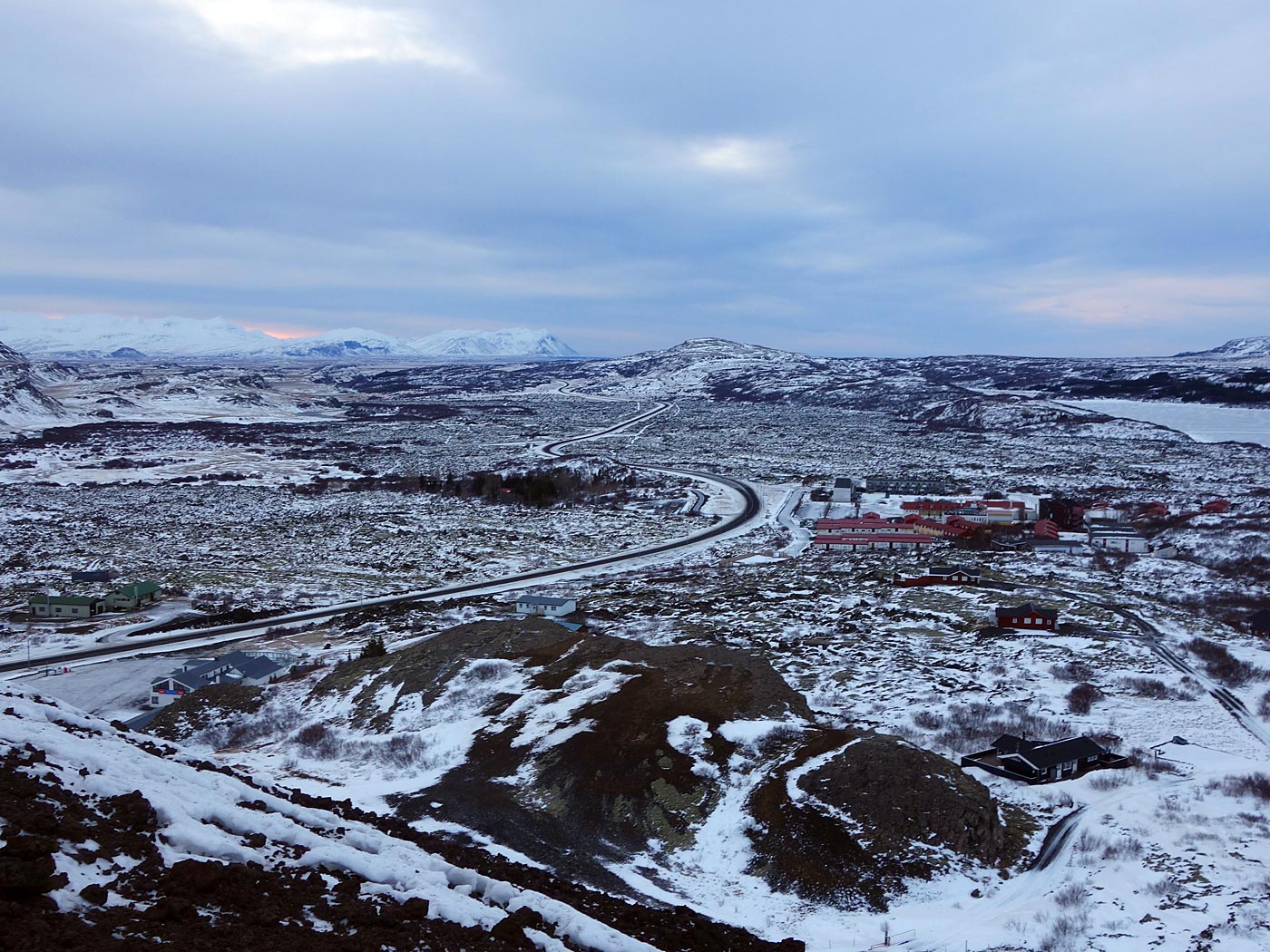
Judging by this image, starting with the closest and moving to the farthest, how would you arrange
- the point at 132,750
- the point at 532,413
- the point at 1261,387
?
the point at 132,750, the point at 1261,387, the point at 532,413

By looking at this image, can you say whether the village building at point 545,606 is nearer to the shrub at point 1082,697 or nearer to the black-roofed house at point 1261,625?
the shrub at point 1082,697

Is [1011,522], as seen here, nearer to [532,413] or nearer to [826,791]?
[826,791]

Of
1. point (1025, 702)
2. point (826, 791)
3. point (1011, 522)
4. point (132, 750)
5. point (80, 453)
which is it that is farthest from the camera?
point (80, 453)

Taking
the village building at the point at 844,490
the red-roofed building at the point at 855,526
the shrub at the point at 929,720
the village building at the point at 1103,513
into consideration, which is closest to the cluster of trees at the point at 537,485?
the village building at the point at 844,490

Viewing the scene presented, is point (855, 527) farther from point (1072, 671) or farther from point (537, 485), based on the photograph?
point (537, 485)

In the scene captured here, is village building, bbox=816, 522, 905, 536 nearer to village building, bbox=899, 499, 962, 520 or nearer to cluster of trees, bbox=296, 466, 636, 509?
village building, bbox=899, 499, 962, 520

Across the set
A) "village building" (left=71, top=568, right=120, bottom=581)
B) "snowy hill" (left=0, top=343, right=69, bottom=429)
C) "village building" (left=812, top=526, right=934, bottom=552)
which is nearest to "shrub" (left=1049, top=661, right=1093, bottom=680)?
"village building" (left=812, top=526, right=934, bottom=552)

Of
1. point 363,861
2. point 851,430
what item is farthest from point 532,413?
point 363,861
